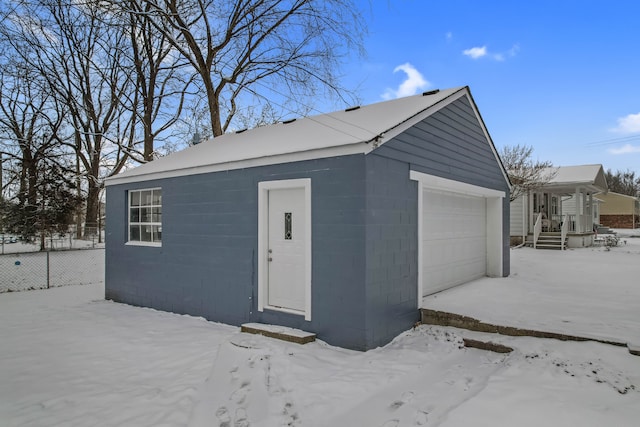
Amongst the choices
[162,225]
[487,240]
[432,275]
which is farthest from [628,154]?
[162,225]

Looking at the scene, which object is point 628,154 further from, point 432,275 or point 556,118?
point 432,275

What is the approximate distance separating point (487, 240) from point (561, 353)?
5481 mm

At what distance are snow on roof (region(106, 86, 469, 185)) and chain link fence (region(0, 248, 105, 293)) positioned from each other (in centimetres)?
498

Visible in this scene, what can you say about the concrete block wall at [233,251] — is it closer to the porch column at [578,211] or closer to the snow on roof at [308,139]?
the snow on roof at [308,139]

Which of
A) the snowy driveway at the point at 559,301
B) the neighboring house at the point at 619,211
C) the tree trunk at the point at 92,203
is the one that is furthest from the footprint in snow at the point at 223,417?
the neighboring house at the point at 619,211

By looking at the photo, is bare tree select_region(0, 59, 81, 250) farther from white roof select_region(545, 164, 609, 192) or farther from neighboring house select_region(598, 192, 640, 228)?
neighboring house select_region(598, 192, 640, 228)

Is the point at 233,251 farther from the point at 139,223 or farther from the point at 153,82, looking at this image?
the point at 153,82

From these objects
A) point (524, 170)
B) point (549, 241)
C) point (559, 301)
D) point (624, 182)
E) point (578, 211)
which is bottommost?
point (559, 301)

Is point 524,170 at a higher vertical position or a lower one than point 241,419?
higher

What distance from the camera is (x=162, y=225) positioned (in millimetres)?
7598

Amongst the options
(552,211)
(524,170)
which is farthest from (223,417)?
(552,211)

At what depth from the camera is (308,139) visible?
5.80m

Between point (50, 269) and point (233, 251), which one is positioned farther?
point (50, 269)

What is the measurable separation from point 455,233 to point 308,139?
3.93m
